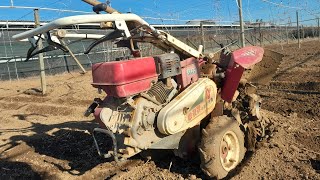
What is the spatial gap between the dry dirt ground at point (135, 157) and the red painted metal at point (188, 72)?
109 centimetres

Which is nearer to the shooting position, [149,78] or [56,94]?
[149,78]

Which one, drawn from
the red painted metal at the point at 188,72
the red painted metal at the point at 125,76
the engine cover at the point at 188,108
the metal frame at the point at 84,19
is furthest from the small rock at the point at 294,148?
the metal frame at the point at 84,19

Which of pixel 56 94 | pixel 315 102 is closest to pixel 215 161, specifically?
pixel 315 102

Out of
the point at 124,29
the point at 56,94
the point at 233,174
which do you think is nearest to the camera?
the point at 124,29

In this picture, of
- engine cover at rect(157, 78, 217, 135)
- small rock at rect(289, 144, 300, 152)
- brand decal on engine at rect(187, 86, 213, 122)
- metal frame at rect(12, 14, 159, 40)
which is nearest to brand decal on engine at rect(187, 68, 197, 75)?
engine cover at rect(157, 78, 217, 135)

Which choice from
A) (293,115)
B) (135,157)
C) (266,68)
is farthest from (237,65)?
(293,115)

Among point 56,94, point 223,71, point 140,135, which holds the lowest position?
point 56,94

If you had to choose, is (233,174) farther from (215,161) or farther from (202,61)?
(202,61)

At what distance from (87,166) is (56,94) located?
7500 mm

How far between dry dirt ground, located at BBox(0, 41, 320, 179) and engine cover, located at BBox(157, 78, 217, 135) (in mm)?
728

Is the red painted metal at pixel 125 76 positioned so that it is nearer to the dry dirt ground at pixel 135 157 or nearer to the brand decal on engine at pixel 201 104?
the brand decal on engine at pixel 201 104

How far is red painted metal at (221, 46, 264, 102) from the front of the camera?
15.3 feet

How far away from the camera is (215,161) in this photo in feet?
13.8

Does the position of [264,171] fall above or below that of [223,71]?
below
